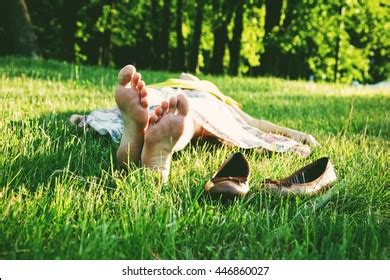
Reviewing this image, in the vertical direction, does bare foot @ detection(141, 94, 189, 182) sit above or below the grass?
above

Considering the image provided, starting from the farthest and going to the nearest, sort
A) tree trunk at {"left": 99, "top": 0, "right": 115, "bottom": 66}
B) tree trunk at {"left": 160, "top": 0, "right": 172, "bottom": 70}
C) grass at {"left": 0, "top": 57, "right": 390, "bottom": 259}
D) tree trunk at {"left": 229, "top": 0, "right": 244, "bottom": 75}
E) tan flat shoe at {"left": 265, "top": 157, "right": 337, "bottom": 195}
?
tree trunk at {"left": 99, "top": 0, "right": 115, "bottom": 66}, tree trunk at {"left": 160, "top": 0, "right": 172, "bottom": 70}, tree trunk at {"left": 229, "top": 0, "right": 244, "bottom": 75}, tan flat shoe at {"left": 265, "top": 157, "right": 337, "bottom": 195}, grass at {"left": 0, "top": 57, "right": 390, "bottom": 259}

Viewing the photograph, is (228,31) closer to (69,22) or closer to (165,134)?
(69,22)

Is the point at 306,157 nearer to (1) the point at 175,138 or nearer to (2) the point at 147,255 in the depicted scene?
(1) the point at 175,138

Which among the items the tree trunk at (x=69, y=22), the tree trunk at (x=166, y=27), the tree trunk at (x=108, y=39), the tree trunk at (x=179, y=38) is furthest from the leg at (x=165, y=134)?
the tree trunk at (x=69, y=22)

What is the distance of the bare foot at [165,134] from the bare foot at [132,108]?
0.28 ft

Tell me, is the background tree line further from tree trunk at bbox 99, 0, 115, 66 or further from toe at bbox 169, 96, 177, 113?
toe at bbox 169, 96, 177, 113

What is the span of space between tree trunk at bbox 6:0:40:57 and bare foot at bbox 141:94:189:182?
9894 millimetres

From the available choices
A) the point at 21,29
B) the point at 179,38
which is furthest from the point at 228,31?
the point at 21,29

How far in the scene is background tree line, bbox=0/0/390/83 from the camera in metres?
16.6

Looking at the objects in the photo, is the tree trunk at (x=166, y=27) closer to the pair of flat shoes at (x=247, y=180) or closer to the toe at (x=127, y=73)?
the toe at (x=127, y=73)

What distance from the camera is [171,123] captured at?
2.33 metres

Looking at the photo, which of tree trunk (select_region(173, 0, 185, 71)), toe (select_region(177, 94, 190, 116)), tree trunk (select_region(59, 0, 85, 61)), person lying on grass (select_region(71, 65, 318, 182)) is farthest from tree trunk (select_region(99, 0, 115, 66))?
toe (select_region(177, 94, 190, 116))

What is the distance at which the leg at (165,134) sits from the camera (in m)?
2.34

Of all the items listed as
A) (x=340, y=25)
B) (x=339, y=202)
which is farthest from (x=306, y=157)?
(x=340, y=25)
